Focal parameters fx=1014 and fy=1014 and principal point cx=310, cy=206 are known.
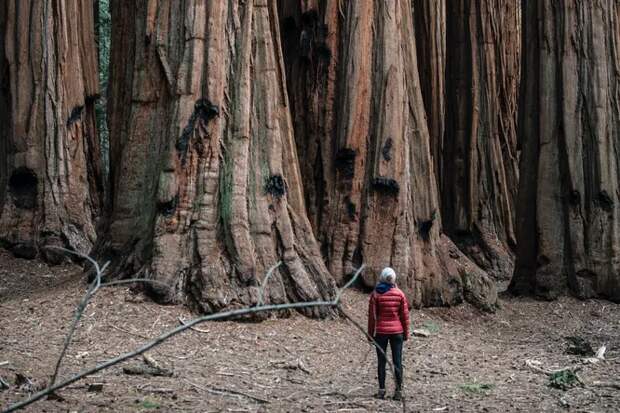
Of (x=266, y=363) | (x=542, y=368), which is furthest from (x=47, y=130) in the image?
(x=542, y=368)

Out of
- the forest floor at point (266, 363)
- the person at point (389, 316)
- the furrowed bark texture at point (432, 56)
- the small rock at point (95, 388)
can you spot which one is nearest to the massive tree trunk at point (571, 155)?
the forest floor at point (266, 363)

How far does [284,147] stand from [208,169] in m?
1.23

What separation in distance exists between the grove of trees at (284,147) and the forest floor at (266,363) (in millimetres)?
467

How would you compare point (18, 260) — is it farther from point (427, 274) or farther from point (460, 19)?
point (460, 19)

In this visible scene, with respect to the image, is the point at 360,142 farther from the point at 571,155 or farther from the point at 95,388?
the point at 95,388

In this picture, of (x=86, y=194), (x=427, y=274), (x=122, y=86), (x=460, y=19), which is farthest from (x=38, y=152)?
(x=460, y=19)

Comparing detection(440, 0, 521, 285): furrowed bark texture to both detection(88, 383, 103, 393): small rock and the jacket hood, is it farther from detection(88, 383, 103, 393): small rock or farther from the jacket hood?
detection(88, 383, 103, 393): small rock

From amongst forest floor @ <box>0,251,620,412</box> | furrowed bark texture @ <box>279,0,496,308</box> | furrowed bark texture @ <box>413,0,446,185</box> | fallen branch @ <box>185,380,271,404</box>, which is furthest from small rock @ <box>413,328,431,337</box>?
furrowed bark texture @ <box>413,0,446,185</box>

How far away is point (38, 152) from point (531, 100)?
7123mm

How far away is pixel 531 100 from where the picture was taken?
15.0 meters

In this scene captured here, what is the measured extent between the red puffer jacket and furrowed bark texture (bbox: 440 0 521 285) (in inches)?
448

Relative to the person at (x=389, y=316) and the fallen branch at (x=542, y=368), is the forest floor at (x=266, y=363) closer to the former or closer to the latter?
the fallen branch at (x=542, y=368)

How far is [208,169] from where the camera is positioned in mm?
9883

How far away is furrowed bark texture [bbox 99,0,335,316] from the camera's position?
379 inches
